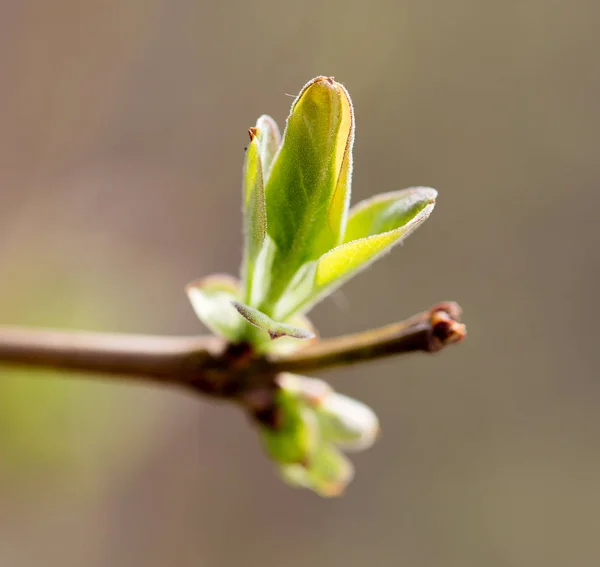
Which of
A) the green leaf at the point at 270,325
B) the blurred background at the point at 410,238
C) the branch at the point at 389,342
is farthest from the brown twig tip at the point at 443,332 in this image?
Result: the blurred background at the point at 410,238

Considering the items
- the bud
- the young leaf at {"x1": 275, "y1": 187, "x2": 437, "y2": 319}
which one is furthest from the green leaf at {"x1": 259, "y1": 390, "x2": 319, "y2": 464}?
the young leaf at {"x1": 275, "y1": 187, "x2": 437, "y2": 319}

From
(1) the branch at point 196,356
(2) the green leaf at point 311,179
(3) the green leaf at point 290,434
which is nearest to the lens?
(2) the green leaf at point 311,179

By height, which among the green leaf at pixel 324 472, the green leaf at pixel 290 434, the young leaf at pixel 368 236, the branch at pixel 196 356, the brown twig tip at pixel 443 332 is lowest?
the green leaf at pixel 324 472

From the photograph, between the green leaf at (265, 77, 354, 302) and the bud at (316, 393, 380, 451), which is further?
the bud at (316, 393, 380, 451)

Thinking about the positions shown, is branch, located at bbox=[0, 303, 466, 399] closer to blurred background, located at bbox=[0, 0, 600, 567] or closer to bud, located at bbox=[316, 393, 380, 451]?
bud, located at bbox=[316, 393, 380, 451]

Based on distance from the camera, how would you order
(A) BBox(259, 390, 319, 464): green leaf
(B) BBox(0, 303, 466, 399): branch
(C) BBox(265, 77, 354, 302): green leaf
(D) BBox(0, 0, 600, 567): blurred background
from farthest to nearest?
(D) BBox(0, 0, 600, 567): blurred background < (A) BBox(259, 390, 319, 464): green leaf < (B) BBox(0, 303, 466, 399): branch < (C) BBox(265, 77, 354, 302): green leaf

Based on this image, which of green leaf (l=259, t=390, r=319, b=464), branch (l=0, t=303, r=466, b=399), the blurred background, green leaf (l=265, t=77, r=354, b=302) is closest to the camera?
green leaf (l=265, t=77, r=354, b=302)

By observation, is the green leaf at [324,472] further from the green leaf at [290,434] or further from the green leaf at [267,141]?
the green leaf at [267,141]

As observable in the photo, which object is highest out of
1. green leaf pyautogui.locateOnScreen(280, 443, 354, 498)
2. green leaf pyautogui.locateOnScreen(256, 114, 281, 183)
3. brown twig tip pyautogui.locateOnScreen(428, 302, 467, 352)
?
green leaf pyautogui.locateOnScreen(256, 114, 281, 183)
